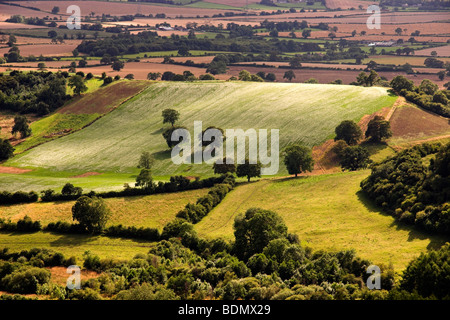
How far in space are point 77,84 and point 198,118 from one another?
55049 millimetres

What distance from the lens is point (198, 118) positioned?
14825 cm

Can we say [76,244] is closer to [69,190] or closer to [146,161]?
[69,190]

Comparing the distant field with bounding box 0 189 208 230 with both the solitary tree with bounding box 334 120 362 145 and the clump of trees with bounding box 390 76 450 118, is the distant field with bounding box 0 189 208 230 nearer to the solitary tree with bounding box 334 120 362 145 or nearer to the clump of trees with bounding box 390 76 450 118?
the solitary tree with bounding box 334 120 362 145

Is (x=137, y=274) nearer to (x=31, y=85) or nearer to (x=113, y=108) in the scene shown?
(x=113, y=108)

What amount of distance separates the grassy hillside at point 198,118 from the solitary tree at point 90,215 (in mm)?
36726

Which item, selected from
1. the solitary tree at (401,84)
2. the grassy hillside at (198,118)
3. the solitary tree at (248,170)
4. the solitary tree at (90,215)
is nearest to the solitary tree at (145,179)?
the grassy hillside at (198,118)

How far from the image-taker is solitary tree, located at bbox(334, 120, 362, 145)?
119m

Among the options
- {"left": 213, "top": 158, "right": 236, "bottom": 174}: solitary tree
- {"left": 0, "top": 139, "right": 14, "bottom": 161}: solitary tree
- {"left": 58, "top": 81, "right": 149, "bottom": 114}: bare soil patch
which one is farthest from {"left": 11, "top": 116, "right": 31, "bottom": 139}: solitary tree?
{"left": 213, "top": 158, "right": 236, "bottom": 174}: solitary tree

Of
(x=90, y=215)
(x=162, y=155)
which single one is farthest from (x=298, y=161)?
(x=90, y=215)

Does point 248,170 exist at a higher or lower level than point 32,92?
lower

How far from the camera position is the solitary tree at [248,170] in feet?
351

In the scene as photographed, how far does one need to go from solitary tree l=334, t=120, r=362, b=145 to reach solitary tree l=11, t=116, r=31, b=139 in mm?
94339
